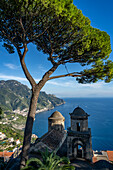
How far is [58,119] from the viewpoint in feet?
54.7

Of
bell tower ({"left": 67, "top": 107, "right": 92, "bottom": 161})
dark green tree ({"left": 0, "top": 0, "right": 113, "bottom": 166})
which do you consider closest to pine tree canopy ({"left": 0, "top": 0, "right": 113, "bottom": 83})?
dark green tree ({"left": 0, "top": 0, "right": 113, "bottom": 166})

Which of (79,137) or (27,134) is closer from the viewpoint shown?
(27,134)

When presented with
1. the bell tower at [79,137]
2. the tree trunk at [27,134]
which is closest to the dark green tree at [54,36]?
the tree trunk at [27,134]

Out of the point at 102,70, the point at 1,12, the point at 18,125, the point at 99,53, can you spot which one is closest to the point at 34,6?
the point at 1,12

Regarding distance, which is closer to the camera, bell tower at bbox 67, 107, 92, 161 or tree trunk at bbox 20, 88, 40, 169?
tree trunk at bbox 20, 88, 40, 169

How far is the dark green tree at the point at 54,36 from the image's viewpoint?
6.45m

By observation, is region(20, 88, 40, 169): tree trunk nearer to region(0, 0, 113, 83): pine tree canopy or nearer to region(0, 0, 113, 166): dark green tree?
region(0, 0, 113, 166): dark green tree

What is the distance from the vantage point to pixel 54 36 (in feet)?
26.5

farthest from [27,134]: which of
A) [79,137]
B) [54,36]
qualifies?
[54,36]

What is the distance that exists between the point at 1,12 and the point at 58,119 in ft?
47.4

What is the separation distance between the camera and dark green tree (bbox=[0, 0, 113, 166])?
6453 mm

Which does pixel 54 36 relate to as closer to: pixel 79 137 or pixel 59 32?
pixel 59 32

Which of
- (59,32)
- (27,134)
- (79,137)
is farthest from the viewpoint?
(79,137)

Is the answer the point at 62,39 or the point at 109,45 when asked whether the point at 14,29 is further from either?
the point at 109,45
